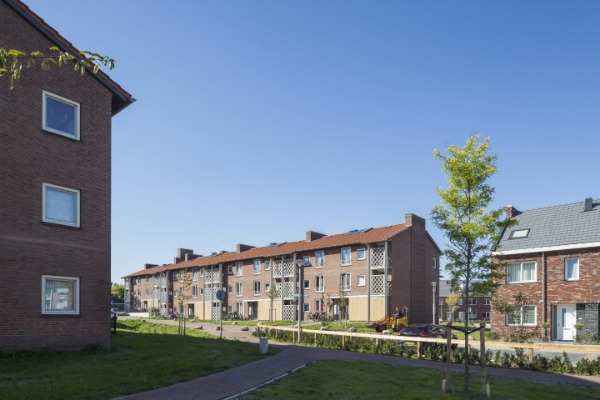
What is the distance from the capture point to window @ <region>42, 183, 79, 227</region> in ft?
53.3

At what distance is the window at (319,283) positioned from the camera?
53.5m

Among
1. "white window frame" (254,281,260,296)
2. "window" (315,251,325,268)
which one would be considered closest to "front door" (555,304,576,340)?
"window" (315,251,325,268)

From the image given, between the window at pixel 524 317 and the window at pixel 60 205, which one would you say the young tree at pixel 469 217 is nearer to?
the window at pixel 60 205

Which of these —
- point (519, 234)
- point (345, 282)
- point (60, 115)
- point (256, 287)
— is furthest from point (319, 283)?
point (60, 115)

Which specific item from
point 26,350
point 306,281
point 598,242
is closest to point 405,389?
point 26,350

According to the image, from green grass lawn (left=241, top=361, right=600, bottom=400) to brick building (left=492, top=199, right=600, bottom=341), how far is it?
1554 cm

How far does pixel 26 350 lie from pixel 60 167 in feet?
18.3

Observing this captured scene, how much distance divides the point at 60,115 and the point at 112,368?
332 inches

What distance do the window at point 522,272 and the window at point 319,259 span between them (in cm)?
2288

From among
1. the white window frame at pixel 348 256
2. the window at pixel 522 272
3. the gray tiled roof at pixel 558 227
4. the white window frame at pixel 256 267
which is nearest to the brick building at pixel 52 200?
the gray tiled roof at pixel 558 227

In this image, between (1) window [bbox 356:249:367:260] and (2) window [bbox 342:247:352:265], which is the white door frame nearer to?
(1) window [bbox 356:249:367:260]

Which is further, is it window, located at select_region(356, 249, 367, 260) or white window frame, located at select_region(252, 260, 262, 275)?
white window frame, located at select_region(252, 260, 262, 275)

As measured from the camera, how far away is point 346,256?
5169 cm

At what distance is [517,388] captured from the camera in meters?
14.0
